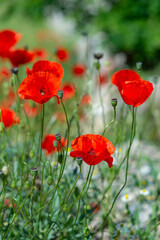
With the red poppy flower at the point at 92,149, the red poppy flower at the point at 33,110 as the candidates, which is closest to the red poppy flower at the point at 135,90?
the red poppy flower at the point at 92,149

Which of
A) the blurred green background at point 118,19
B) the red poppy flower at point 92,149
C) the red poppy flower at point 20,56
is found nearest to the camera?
the red poppy flower at point 92,149

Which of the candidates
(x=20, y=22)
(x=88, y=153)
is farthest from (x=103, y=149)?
(x=20, y=22)

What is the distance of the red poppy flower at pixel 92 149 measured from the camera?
0.87 m

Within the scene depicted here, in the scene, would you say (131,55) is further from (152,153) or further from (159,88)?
(152,153)

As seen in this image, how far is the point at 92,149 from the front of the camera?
0.91 metres

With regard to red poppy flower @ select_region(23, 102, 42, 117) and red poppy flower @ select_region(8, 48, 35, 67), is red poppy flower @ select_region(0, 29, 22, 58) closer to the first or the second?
red poppy flower @ select_region(8, 48, 35, 67)

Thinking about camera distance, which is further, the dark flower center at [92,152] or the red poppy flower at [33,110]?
the red poppy flower at [33,110]

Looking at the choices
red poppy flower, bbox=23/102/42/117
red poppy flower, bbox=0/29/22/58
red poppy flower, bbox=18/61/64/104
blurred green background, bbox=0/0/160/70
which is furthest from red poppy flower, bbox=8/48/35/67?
blurred green background, bbox=0/0/160/70

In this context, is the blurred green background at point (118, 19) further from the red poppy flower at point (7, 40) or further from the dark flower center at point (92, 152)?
the dark flower center at point (92, 152)

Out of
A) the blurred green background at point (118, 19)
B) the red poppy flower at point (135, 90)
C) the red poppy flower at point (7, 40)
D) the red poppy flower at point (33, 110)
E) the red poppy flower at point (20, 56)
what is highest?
the blurred green background at point (118, 19)

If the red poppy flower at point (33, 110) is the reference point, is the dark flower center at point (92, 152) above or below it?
below

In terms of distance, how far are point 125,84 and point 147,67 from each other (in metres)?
4.98

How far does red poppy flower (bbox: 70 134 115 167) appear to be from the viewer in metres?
0.87

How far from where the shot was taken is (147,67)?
5688 millimetres
